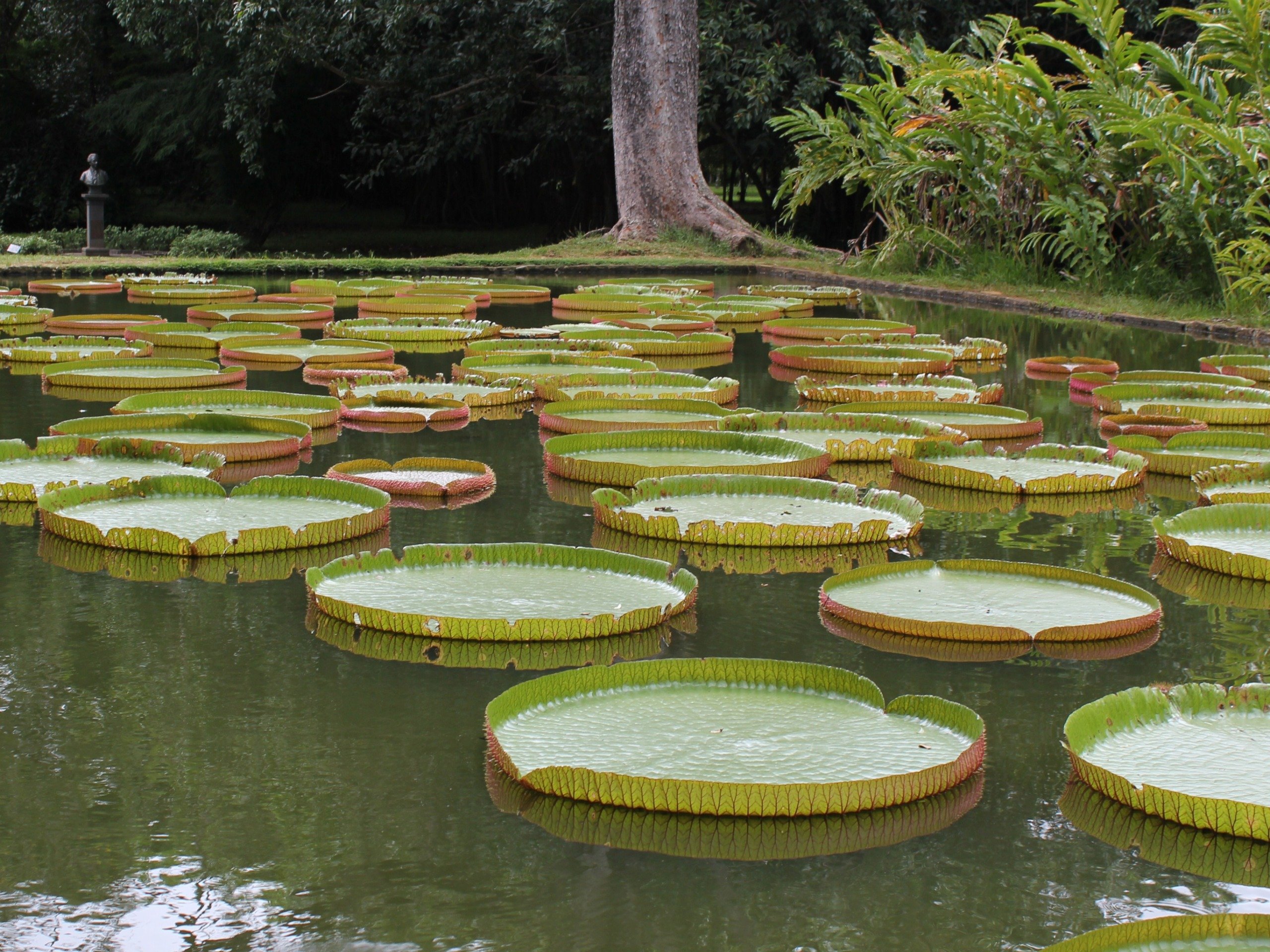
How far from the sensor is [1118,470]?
4.30 meters

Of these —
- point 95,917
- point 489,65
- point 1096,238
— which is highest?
point 489,65

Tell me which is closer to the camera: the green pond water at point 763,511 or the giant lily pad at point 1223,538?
the giant lily pad at point 1223,538

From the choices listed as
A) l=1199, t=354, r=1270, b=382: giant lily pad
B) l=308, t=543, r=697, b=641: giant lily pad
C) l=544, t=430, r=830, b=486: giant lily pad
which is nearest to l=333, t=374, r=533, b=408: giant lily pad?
l=544, t=430, r=830, b=486: giant lily pad

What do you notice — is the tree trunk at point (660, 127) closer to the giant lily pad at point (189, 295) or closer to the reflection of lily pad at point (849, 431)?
the giant lily pad at point (189, 295)

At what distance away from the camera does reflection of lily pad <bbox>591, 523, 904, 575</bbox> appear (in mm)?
3406

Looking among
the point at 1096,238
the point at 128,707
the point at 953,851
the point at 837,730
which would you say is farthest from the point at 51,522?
the point at 1096,238

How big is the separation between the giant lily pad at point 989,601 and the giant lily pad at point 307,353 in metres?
3.88

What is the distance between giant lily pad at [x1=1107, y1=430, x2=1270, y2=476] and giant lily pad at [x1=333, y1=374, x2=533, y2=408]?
7.24ft

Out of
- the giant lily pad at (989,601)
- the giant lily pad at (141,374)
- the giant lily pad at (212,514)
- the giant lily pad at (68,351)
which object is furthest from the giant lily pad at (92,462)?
the giant lily pad at (68,351)

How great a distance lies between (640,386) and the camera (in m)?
5.82

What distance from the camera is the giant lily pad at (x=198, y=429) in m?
4.53

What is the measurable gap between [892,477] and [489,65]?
1478 cm

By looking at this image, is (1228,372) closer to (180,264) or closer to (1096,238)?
(1096,238)

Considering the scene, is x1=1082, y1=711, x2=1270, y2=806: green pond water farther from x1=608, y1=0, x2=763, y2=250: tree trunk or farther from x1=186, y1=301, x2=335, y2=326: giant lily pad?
x1=608, y1=0, x2=763, y2=250: tree trunk
